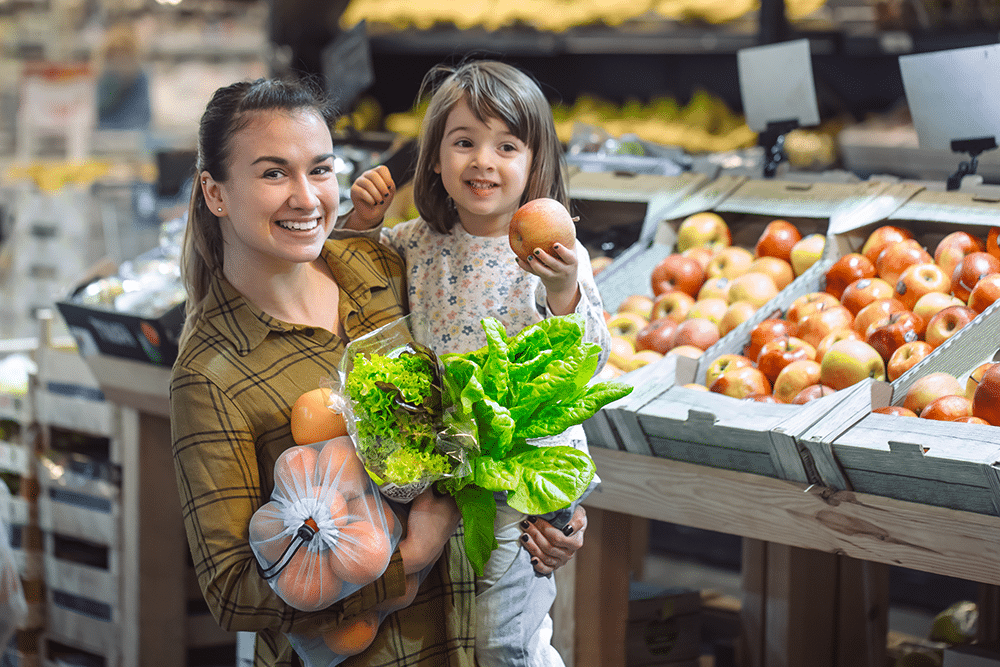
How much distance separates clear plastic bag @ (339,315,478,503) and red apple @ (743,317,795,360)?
1052mm

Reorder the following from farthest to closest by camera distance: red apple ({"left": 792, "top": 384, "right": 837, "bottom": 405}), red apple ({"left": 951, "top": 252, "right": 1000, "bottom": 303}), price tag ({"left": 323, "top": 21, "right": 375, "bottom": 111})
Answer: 1. price tag ({"left": 323, "top": 21, "right": 375, "bottom": 111})
2. red apple ({"left": 951, "top": 252, "right": 1000, "bottom": 303})
3. red apple ({"left": 792, "top": 384, "right": 837, "bottom": 405})

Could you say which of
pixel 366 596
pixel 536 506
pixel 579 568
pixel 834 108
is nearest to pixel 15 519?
pixel 579 568

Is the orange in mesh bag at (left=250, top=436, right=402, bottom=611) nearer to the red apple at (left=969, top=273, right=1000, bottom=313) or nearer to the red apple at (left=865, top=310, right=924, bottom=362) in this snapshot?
the red apple at (left=865, top=310, right=924, bottom=362)

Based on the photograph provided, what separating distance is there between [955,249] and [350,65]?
183 centimetres

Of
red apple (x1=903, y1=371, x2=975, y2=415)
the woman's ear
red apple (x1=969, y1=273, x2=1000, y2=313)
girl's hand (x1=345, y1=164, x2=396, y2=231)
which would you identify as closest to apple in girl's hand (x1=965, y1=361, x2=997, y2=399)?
red apple (x1=903, y1=371, x2=975, y2=415)

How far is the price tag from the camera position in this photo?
3023mm

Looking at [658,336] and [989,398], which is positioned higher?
[658,336]

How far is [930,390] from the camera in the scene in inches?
68.1

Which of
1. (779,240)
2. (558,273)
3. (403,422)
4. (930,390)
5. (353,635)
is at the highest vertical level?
(779,240)

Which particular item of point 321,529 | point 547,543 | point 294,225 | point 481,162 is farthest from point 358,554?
point 481,162

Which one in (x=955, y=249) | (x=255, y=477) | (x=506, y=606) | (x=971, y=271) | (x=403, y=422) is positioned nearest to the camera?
(x=403, y=422)

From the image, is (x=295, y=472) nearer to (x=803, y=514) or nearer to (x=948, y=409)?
→ (x=803, y=514)

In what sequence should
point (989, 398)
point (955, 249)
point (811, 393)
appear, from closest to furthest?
point (989, 398) < point (811, 393) < point (955, 249)

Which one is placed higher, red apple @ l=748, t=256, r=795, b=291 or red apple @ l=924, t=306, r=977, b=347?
red apple @ l=748, t=256, r=795, b=291
